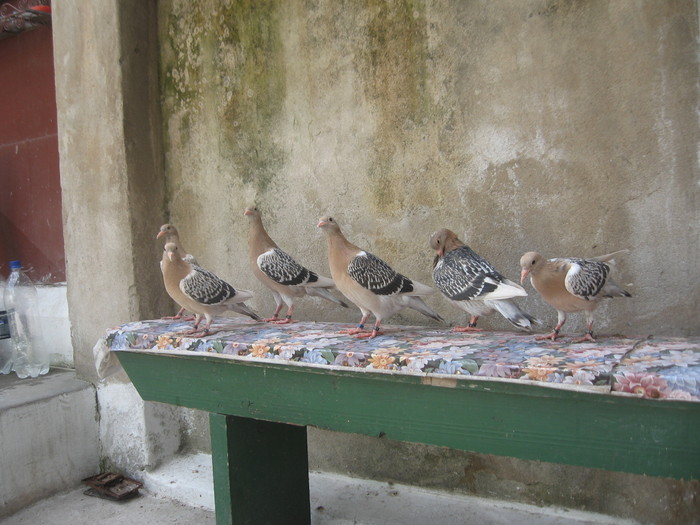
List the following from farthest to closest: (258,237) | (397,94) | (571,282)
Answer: (397,94) < (258,237) < (571,282)

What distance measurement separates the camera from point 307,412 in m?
2.00

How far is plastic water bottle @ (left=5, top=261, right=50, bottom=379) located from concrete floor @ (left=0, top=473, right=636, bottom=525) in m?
0.96

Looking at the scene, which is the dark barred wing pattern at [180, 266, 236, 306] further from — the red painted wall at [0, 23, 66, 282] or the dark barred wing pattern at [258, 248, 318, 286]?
the red painted wall at [0, 23, 66, 282]

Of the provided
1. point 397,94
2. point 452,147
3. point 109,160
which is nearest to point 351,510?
point 452,147

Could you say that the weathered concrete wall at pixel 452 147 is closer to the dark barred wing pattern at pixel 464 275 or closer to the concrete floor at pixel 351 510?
the concrete floor at pixel 351 510

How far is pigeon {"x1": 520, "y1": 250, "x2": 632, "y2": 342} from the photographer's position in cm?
180

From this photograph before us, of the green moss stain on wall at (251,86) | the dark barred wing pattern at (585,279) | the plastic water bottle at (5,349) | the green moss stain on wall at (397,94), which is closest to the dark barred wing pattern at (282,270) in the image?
the green moss stain on wall at (397,94)

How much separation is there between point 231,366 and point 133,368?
22.7 inches

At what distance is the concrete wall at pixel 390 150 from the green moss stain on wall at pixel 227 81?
0.03 ft

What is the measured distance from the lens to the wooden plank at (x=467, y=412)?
4.71 feet

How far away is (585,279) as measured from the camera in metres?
1.80

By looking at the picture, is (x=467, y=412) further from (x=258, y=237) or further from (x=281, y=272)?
(x=258, y=237)

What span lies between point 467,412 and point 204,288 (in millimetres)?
1147

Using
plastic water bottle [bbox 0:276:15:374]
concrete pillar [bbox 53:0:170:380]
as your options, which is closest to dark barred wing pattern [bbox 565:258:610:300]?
concrete pillar [bbox 53:0:170:380]
